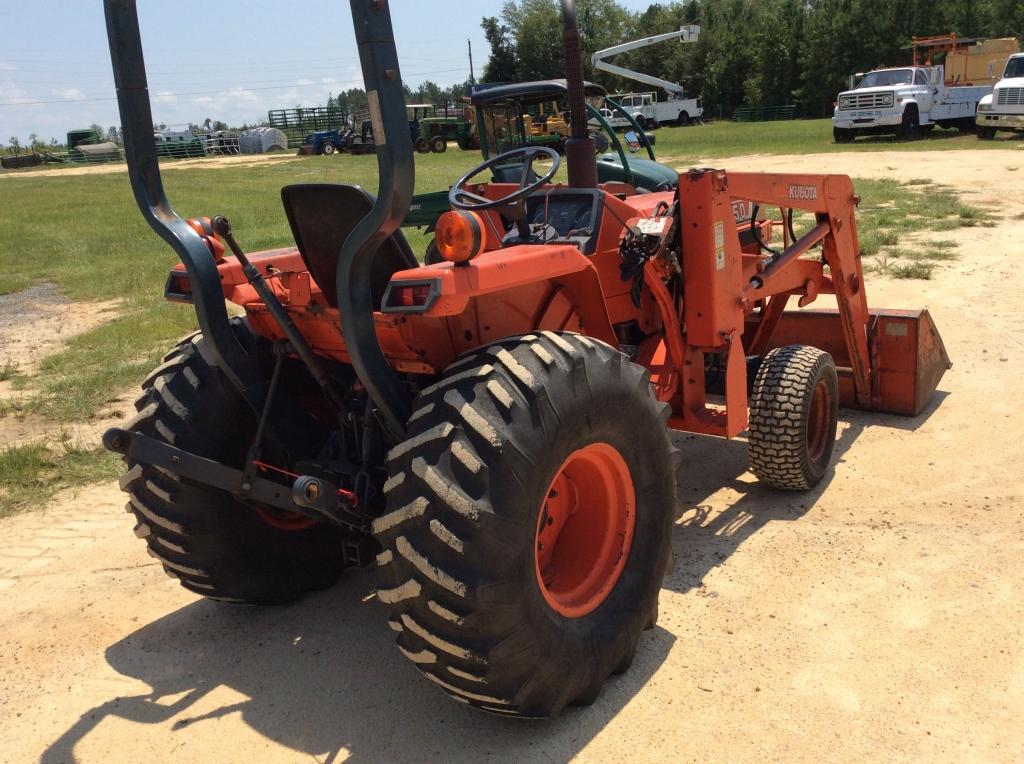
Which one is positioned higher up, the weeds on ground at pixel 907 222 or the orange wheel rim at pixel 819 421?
the weeds on ground at pixel 907 222

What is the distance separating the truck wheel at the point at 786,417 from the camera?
180 inches

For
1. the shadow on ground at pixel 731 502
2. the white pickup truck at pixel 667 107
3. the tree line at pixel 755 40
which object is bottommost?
the shadow on ground at pixel 731 502

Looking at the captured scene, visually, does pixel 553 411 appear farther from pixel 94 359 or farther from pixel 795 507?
pixel 94 359

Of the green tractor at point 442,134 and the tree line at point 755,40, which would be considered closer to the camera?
the green tractor at point 442,134

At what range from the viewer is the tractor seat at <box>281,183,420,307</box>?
3055 millimetres

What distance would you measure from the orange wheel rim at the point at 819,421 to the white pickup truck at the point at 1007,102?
921 inches

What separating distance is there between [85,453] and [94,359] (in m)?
2.74

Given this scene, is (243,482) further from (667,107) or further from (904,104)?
(667,107)

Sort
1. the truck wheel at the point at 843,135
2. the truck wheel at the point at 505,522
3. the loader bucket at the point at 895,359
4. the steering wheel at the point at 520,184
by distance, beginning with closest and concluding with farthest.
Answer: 1. the truck wheel at the point at 505,522
2. the steering wheel at the point at 520,184
3. the loader bucket at the point at 895,359
4. the truck wheel at the point at 843,135

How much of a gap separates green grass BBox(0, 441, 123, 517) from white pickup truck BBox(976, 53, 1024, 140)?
25.3m

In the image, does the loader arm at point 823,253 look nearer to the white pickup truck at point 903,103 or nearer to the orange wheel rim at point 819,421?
the orange wheel rim at point 819,421

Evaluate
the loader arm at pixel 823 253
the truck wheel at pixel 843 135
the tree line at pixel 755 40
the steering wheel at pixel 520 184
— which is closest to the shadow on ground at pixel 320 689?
the steering wheel at pixel 520 184

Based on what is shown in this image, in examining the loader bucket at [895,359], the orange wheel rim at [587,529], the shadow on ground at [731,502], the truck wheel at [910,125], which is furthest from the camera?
the truck wheel at [910,125]

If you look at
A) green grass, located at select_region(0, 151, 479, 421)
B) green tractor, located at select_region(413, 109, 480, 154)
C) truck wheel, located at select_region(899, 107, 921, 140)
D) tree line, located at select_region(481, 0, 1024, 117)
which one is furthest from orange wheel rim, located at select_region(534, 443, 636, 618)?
tree line, located at select_region(481, 0, 1024, 117)
